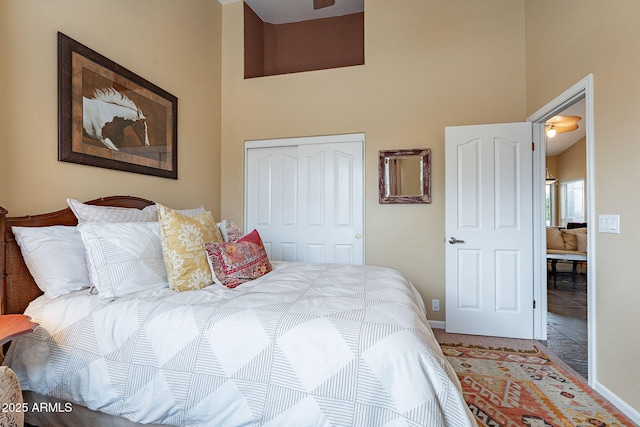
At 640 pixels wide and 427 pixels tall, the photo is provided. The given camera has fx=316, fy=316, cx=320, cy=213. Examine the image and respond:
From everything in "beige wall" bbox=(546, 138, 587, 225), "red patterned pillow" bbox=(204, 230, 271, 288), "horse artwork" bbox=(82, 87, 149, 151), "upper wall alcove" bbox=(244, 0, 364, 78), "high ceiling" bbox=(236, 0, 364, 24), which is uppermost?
"high ceiling" bbox=(236, 0, 364, 24)

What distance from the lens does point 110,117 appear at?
226 cm

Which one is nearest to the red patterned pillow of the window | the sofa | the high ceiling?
the high ceiling

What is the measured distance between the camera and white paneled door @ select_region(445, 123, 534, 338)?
292cm

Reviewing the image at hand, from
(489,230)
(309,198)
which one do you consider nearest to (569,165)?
(489,230)

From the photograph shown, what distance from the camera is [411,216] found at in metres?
3.26

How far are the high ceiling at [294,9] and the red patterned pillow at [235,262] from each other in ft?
10.7

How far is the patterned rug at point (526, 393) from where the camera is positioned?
A: 173cm

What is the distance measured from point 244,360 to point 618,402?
2.17 m

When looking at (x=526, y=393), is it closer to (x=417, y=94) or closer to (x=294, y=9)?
(x=417, y=94)

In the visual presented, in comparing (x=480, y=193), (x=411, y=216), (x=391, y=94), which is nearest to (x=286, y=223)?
(x=411, y=216)

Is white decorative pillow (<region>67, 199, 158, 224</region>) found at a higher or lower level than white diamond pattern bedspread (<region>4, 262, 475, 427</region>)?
higher

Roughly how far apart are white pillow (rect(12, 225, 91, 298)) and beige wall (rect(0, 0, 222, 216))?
24cm

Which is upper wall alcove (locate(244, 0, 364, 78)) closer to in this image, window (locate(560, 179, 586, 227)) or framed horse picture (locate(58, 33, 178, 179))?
framed horse picture (locate(58, 33, 178, 179))

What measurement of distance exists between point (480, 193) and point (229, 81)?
3.03m
